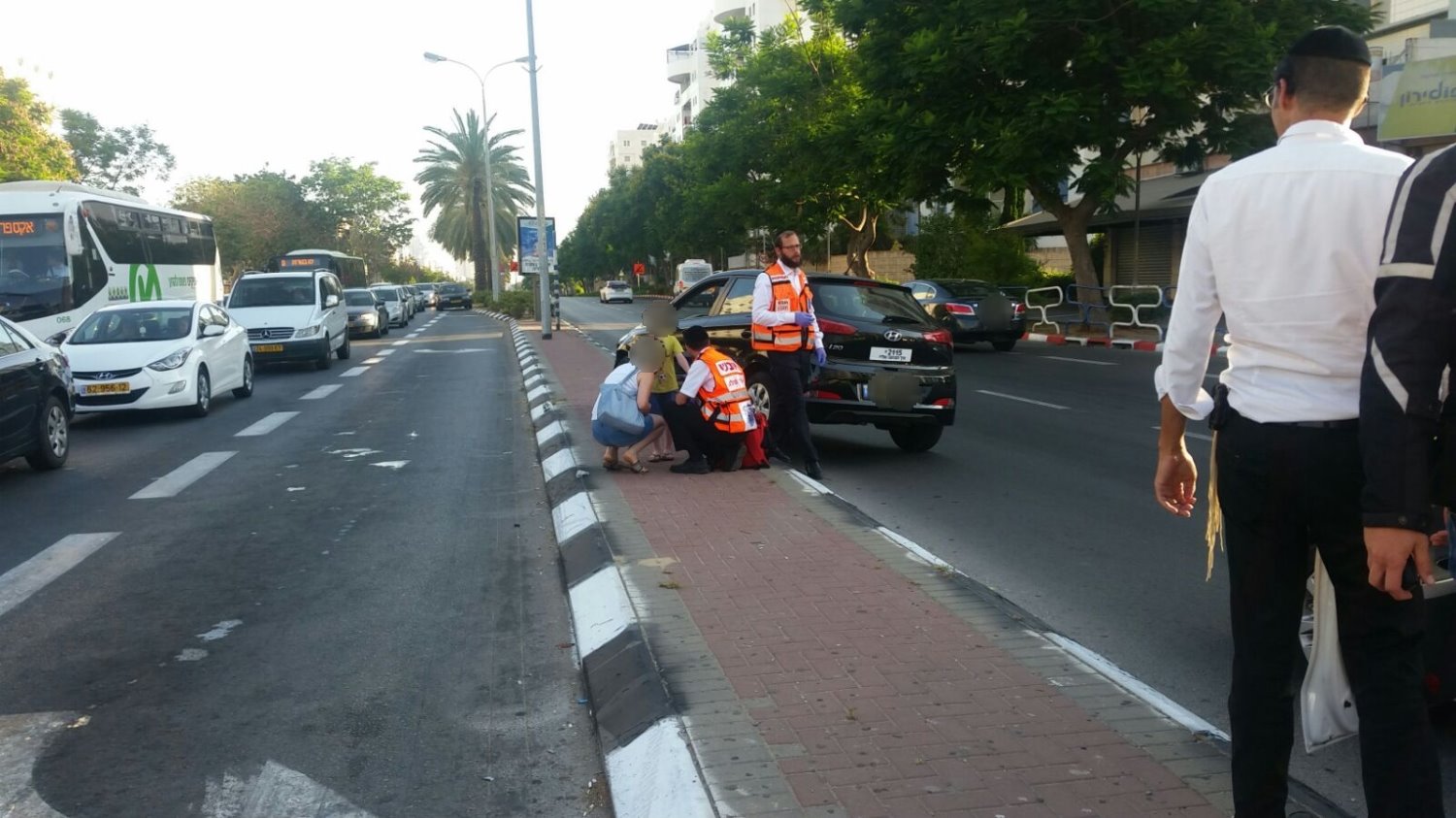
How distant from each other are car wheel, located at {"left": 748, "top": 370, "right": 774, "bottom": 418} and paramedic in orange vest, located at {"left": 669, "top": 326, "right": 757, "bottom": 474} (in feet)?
4.29

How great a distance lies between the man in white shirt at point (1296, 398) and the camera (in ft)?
8.40

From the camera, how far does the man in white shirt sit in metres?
2.56

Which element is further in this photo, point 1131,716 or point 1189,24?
Answer: point 1189,24

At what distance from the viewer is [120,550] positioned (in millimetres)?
7406

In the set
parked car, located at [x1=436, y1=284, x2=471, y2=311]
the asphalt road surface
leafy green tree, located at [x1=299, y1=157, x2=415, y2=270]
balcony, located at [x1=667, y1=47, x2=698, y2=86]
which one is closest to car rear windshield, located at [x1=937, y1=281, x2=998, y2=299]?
the asphalt road surface

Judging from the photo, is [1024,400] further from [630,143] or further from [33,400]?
[630,143]

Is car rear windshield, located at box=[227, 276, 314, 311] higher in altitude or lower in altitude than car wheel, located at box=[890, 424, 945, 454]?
higher

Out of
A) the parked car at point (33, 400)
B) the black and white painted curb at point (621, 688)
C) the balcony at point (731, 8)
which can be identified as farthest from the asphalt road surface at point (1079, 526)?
the balcony at point (731, 8)

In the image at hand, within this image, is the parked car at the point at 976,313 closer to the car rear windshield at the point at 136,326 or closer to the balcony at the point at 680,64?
the car rear windshield at the point at 136,326

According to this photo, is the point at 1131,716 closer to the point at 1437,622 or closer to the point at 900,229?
the point at 1437,622

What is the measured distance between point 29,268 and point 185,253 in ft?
24.9

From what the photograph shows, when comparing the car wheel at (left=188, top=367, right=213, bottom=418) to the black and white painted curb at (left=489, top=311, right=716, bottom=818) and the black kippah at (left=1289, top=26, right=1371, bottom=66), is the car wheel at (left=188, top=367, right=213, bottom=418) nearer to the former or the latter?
the black and white painted curb at (left=489, top=311, right=716, bottom=818)

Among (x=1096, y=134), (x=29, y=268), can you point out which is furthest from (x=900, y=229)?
(x=29, y=268)

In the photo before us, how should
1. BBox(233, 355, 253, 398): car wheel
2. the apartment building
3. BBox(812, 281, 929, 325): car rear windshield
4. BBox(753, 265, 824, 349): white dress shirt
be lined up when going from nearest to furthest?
BBox(753, 265, 824, 349): white dress shirt < BBox(812, 281, 929, 325): car rear windshield < BBox(233, 355, 253, 398): car wheel < the apartment building
